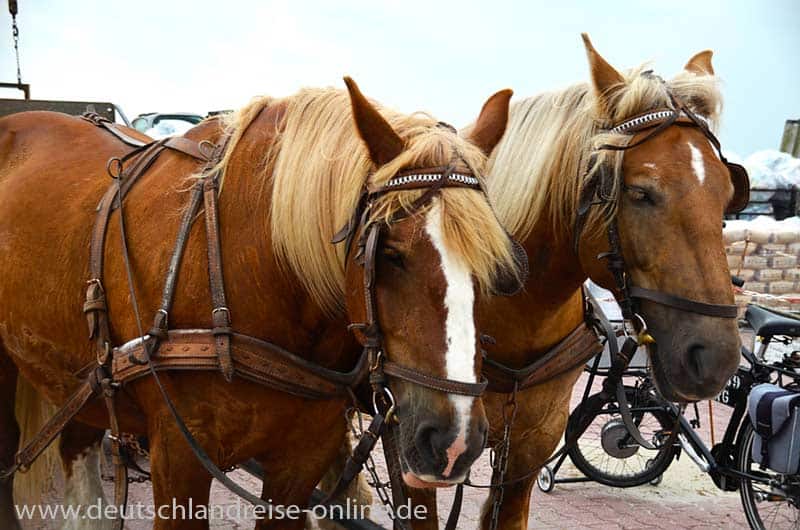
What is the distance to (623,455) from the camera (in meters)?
4.66

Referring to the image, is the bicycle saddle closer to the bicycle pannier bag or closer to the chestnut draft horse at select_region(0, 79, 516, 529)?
the bicycle pannier bag

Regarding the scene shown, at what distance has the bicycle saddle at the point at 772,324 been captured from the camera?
3.94 meters

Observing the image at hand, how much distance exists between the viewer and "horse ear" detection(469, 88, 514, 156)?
211cm

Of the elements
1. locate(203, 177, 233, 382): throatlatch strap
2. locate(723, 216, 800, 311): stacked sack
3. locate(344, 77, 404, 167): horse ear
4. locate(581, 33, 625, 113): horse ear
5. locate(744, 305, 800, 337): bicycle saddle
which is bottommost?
locate(723, 216, 800, 311): stacked sack

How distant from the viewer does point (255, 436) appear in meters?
2.22

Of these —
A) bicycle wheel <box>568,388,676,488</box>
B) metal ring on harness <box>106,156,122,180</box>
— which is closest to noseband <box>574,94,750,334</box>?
metal ring on harness <box>106,156,122,180</box>

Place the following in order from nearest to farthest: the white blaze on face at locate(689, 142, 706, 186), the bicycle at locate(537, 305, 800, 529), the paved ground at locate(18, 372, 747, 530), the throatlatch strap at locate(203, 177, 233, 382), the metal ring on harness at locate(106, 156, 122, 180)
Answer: the throatlatch strap at locate(203, 177, 233, 382), the white blaze on face at locate(689, 142, 706, 186), the metal ring on harness at locate(106, 156, 122, 180), the bicycle at locate(537, 305, 800, 529), the paved ground at locate(18, 372, 747, 530)

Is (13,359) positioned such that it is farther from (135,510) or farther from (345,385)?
(135,510)

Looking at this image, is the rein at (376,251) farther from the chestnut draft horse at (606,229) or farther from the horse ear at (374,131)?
the chestnut draft horse at (606,229)

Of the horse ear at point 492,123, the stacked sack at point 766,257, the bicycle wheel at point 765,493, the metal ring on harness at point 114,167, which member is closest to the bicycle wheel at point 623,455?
the bicycle wheel at point 765,493

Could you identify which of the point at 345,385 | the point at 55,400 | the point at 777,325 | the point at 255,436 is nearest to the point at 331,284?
the point at 345,385

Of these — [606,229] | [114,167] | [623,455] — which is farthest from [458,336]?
[623,455]

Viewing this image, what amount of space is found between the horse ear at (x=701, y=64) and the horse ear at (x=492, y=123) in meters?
0.89

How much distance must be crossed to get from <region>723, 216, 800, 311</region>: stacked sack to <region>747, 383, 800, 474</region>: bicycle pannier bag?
608 centimetres
